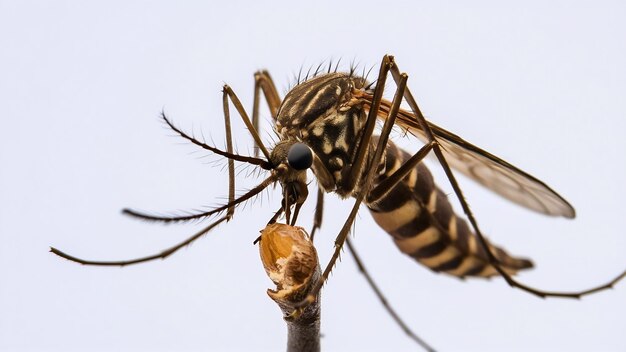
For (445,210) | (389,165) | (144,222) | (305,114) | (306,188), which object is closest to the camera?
(144,222)

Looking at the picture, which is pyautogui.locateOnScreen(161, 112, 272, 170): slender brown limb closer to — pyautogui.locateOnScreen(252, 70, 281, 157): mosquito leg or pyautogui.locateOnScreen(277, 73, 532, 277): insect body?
pyautogui.locateOnScreen(277, 73, 532, 277): insect body

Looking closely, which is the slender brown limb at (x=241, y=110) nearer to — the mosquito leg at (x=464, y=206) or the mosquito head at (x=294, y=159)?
the mosquito head at (x=294, y=159)

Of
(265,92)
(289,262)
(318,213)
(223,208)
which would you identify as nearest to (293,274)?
(289,262)

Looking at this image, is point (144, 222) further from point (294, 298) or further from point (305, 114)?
point (305, 114)

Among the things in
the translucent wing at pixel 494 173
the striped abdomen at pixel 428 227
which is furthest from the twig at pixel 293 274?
the striped abdomen at pixel 428 227

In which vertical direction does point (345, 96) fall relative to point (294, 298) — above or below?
above

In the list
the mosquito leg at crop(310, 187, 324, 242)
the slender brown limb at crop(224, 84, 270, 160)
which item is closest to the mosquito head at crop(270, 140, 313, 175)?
the slender brown limb at crop(224, 84, 270, 160)

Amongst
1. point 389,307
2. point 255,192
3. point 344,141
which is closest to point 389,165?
point 344,141

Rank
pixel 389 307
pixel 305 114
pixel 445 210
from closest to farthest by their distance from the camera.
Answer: pixel 305 114 → pixel 445 210 → pixel 389 307
